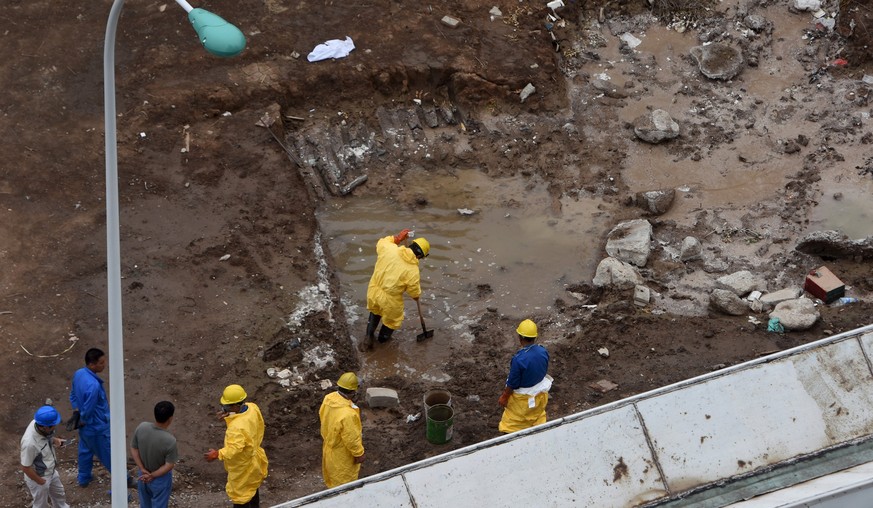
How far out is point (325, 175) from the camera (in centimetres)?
1391

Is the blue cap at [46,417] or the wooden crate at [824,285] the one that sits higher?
the wooden crate at [824,285]

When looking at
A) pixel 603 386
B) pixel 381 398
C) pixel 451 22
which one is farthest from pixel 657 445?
pixel 451 22

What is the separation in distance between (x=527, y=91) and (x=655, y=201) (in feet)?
9.55

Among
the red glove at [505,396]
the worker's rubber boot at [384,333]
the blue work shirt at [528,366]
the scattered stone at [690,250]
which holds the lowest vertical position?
the worker's rubber boot at [384,333]

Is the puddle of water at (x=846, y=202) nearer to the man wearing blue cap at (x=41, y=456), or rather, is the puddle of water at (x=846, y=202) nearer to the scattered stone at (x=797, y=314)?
the scattered stone at (x=797, y=314)

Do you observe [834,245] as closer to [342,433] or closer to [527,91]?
[527,91]

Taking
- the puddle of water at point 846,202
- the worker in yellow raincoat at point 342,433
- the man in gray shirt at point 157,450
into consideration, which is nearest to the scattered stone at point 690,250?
the puddle of water at point 846,202

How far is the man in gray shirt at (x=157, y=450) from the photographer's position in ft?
27.6

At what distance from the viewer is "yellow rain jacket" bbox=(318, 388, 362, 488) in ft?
28.5

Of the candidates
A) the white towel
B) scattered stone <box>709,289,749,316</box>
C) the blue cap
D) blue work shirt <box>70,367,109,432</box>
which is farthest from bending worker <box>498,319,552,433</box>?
the white towel

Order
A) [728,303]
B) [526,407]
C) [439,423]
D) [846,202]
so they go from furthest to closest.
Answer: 1. [846,202]
2. [728,303]
3. [439,423]
4. [526,407]

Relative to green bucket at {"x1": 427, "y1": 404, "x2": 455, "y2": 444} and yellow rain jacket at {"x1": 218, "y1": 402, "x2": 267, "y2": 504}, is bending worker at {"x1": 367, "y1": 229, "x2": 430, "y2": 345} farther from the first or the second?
yellow rain jacket at {"x1": 218, "y1": 402, "x2": 267, "y2": 504}

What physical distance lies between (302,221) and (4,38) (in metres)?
5.81

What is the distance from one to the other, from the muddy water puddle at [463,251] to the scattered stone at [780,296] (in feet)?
7.31
